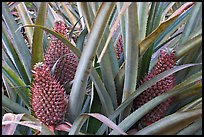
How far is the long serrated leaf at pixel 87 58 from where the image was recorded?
62 cm

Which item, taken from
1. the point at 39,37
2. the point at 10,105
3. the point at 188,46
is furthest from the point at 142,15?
the point at 10,105

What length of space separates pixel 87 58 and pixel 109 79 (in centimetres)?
12

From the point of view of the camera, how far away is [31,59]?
0.91 meters

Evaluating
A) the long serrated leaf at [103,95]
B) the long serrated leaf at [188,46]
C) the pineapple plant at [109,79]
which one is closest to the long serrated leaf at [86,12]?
the pineapple plant at [109,79]

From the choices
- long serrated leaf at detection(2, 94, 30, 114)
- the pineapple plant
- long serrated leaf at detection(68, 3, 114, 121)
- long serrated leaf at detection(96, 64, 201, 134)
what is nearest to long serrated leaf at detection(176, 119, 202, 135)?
the pineapple plant

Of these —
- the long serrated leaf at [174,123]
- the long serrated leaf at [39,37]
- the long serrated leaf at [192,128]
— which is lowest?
the long serrated leaf at [192,128]

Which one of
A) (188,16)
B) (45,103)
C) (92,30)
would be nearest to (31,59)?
(45,103)

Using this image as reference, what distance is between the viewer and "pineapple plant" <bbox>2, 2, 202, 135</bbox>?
69 cm

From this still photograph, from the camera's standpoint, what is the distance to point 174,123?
67cm

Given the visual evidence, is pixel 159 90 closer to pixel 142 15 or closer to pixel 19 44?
pixel 142 15

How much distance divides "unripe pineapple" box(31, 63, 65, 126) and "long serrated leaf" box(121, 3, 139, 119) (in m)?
0.14

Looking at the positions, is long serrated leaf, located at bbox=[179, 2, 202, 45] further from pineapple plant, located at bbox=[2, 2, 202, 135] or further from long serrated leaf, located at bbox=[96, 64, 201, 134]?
long serrated leaf, located at bbox=[96, 64, 201, 134]

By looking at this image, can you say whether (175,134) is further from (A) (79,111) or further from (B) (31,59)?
(B) (31,59)

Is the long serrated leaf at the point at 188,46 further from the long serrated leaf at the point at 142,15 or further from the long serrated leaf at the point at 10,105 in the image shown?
the long serrated leaf at the point at 10,105
